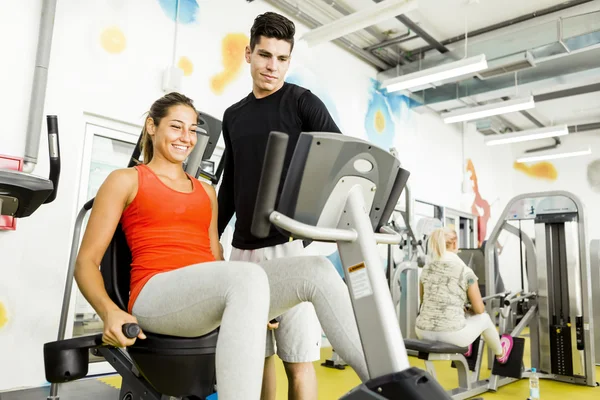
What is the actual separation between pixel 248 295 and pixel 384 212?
0.42 meters

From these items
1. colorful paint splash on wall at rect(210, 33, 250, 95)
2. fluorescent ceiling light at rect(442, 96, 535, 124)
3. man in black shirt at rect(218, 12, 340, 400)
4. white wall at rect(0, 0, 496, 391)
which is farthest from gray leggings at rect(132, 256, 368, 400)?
fluorescent ceiling light at rect(442, 96, 535, 124)

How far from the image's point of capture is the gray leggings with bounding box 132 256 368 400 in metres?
1.04

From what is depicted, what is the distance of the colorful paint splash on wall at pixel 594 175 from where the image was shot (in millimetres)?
8211

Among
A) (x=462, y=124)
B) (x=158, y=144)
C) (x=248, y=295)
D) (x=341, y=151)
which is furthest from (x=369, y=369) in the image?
(x=462, y=124)

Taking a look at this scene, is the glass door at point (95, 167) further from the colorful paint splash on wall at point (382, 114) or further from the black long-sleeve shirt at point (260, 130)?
the colorful paint splash on wall at point (382, 114)

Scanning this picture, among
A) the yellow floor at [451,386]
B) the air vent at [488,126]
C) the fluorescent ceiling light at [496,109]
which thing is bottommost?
the yellow floor at [451,386]

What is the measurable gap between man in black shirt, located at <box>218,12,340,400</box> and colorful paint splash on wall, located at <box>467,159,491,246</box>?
698 centimetres

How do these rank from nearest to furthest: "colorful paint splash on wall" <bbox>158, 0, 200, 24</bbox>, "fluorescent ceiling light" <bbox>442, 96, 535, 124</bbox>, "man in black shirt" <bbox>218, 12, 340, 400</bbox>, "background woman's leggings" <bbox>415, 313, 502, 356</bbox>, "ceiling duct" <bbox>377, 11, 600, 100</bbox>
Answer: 1. "man in black shirt" <bbox>218, 12, 340, 400</bbox>
2. "background woman's leggings" <bbox>415, 313, 502, 356</bbox>
3. "colorful paint splash on wall" <bbox>158, 0, 200, 24</bbox>
4. "ceiling duct" <bbox>377, 11, 600, 100</bbox>
5. "fluorescent ceiling light" <bbox>442, 96, 535, 124</bbox>

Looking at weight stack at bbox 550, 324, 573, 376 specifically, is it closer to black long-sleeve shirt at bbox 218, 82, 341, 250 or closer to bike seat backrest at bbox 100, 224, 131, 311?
black long-sleeve shirt at bbox 218, 82, 341, 250

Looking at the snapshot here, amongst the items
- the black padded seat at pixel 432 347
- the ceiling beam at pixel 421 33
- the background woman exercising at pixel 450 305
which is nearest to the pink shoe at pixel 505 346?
the background woman exercising at pixel 450 305

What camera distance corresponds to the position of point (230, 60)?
4.28 m

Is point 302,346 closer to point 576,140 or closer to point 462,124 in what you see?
point 462,124

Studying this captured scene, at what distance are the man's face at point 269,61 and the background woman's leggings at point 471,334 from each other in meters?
2.12

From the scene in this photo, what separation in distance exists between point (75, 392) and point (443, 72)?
4.12 meters
